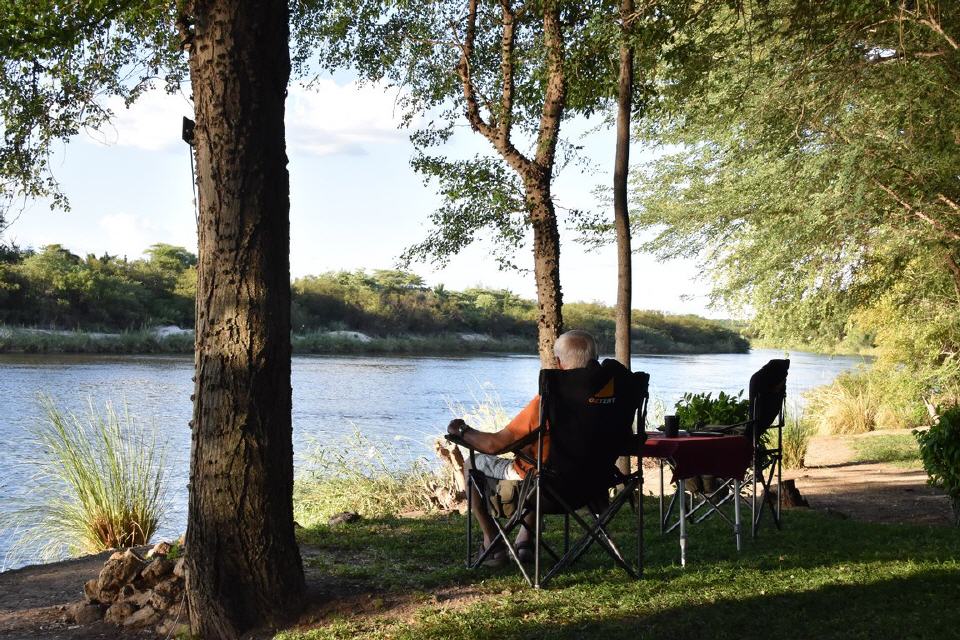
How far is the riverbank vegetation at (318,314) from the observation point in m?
28.2

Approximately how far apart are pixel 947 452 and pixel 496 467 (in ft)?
11.1

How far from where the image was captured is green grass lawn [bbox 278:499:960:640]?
3.72 metres

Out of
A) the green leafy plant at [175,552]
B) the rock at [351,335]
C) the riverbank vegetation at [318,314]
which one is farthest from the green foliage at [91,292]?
the green leafy plant at [175,552]

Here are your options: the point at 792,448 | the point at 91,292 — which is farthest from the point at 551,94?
the point at 91,292

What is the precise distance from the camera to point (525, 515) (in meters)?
4.43

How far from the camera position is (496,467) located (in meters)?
4.58

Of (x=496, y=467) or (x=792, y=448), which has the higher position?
(x=496, y=467)

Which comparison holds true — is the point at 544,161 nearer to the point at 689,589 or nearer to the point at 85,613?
the point at 689,589

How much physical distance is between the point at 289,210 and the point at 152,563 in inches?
67.8

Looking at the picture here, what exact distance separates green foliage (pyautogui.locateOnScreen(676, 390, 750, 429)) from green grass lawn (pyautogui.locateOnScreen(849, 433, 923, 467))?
12.2 feet

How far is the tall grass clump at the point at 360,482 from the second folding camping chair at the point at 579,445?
344cm

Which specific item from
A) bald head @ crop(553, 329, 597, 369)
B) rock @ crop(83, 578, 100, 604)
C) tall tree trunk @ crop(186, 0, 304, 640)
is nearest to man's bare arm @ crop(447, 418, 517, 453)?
bald head @ crop(553, 329, 597, 369)

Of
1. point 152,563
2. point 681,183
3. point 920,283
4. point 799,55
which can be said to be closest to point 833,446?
point 920,283

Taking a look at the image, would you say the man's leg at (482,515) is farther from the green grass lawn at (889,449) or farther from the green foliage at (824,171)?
the green grass lawn at (889,449)
